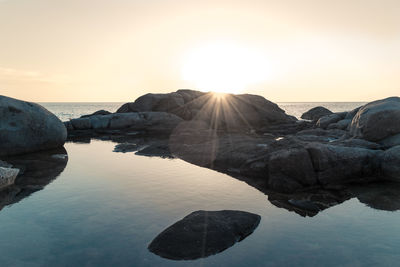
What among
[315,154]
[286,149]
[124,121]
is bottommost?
[124,121]

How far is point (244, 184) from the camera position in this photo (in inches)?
448

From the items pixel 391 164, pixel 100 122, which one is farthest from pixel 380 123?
pixel 100 122

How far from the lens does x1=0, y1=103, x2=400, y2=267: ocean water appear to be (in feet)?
18.7

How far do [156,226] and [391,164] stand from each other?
10376mm

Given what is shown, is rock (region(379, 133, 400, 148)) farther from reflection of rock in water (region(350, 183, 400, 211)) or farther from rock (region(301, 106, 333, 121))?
rock (region(301, 106, 333, 121))

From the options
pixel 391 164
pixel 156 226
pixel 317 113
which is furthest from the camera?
pixel 317 113

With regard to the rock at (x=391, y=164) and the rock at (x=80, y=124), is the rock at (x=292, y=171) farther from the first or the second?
the rock at (x=80, y=124)

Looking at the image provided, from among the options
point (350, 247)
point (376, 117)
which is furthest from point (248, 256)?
point (376, 117)

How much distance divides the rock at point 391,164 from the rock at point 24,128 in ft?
61.7

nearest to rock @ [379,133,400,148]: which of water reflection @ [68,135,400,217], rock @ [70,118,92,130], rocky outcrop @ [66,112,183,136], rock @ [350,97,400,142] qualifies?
rock @ [350,97,400,142]

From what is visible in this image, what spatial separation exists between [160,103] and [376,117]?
97.7 feet

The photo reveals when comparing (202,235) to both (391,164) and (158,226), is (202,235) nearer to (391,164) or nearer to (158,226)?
(158,226)

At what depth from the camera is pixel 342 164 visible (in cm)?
1180

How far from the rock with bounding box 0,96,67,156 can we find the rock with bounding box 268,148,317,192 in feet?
47.1
